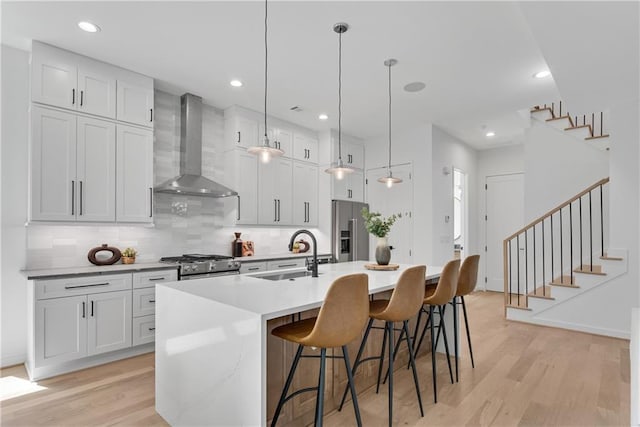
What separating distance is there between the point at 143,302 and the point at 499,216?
21.0ft

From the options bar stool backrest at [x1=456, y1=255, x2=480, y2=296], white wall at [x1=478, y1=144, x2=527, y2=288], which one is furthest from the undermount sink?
white wall at [x1=478, y1=144, x2=527, y2=288]

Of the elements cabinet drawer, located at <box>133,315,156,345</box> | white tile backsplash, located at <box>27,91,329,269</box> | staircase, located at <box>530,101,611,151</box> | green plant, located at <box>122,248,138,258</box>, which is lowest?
cabinet drawer, located at <box>133,315,156,345</box>

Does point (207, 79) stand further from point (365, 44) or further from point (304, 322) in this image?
point (304, 322)

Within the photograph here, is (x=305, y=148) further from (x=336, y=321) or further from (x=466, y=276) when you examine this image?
(x=336, y=321)

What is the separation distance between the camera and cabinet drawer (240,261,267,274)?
14.2ft

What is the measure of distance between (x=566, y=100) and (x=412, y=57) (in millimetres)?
1965

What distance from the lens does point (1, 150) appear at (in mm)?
3162

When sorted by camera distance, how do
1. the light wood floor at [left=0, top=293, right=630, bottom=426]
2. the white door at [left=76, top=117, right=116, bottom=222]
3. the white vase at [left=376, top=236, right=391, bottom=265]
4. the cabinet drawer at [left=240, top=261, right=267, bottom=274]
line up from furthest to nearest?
the cabinet drawer at [left=240, top=261, right=267, bottom=274] < the white door at [left=76, top=117, right=116, bottom=222] < the white vase at [left=376, top=236, right=391, bottom=265] < the light wood floor at [left=0, top=293, right=630, bottom=426]

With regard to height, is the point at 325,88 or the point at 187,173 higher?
the point at 325,88

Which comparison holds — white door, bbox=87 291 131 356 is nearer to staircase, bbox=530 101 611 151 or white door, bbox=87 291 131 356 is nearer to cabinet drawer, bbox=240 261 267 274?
cabinet drawer, bbox=240 261 267 274

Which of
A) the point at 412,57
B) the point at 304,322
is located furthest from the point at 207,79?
the point at 304,322

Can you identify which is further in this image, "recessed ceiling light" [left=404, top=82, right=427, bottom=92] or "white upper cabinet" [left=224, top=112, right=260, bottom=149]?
"white upper cabinet" [left=224, top=112, right=260, bottom=149]

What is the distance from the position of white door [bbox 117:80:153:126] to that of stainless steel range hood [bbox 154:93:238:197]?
50 cm

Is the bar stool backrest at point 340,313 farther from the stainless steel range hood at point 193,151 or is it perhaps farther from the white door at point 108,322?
the stainless steel range hood at point 193,151
